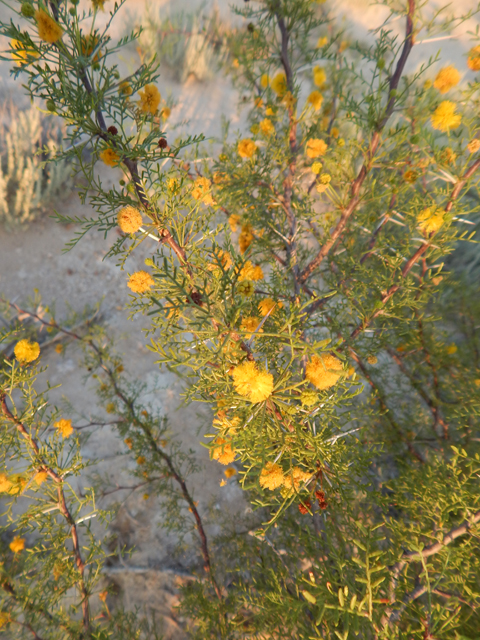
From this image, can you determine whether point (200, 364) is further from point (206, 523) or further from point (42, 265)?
point (42, 265)

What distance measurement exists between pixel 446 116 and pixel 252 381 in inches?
39.8

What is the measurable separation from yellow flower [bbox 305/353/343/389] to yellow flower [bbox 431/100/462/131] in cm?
81

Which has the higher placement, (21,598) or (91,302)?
(21,598)

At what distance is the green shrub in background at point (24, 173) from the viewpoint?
356 centimetres

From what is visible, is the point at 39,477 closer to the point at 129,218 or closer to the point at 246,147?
the point at 129,218

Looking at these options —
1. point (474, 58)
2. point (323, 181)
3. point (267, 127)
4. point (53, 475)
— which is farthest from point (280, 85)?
point (53, 475)

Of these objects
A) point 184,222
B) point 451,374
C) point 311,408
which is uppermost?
point 184,222

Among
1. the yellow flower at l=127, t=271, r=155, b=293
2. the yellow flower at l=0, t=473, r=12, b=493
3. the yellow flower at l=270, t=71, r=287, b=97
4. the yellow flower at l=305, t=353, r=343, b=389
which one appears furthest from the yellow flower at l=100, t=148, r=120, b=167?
the yellow flower at l=0, t=473, r=12, b=493

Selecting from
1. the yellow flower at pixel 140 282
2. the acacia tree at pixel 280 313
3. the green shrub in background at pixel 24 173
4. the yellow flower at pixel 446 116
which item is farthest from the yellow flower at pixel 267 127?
the green shrub in background at pixel 24 173

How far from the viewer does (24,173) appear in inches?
140

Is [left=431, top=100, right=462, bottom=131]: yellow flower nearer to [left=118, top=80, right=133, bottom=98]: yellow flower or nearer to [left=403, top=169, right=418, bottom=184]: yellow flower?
[left=403, top=169, right=418, bottom=184]: yellow flower

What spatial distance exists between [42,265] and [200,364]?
11.5 ft

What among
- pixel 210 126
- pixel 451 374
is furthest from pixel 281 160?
pixel 210 126

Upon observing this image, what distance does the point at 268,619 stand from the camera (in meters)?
1.43
